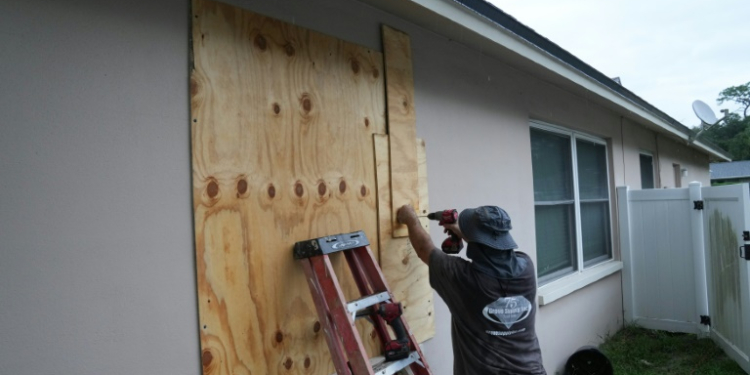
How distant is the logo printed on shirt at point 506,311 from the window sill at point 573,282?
7.39 feet

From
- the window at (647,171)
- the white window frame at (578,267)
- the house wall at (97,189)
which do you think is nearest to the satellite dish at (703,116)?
the window at (647,171)

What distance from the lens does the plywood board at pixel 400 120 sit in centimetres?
291

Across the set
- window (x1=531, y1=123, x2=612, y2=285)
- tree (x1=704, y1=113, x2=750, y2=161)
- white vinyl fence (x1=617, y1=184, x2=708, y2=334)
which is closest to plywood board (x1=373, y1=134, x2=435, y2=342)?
window (x1=531, y1=123, x2=612, y2=285)

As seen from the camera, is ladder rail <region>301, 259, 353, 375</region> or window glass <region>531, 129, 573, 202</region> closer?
ladder rail <region>301, 259, 353, 375</region>

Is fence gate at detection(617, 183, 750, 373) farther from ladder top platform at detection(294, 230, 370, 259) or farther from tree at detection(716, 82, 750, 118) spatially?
tree at detection(716, 82, 750, 118)

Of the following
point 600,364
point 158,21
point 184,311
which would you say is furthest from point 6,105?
point 600,364

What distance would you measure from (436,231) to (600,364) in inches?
104

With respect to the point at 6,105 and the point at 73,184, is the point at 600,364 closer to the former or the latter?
the point at 73,184

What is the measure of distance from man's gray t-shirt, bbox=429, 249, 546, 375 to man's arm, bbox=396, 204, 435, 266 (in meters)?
0.19

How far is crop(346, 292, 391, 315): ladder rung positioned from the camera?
6.96 feet

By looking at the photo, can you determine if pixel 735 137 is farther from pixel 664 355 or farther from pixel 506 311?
pixel 506 311

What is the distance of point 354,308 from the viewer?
2133 millimetres

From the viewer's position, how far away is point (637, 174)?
7590 millimetres

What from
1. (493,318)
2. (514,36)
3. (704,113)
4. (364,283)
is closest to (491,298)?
(493,318)
